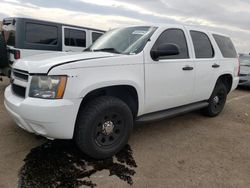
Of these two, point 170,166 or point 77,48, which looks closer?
point 170,166

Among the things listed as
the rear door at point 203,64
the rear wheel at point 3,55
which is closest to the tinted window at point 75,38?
the rear wheel at point 3,55

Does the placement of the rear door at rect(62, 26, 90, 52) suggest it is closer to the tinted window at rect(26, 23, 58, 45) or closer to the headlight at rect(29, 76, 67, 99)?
the tinted window at rect(26, 23, 58, 45)

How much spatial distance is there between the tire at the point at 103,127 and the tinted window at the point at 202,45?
2071mm

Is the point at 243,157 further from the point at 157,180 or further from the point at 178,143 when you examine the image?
the point at 157,180

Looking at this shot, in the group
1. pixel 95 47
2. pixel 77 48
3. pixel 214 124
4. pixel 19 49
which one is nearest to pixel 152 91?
pixel 95 47

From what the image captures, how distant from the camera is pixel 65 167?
3.36 metres

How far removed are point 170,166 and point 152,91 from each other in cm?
111

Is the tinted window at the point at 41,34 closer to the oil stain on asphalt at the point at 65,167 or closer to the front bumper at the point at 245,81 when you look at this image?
the oil stain on asphalt at the point at 65,167

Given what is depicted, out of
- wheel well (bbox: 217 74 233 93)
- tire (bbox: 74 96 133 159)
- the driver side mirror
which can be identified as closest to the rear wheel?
tire (bbox: 74 96 133 159)

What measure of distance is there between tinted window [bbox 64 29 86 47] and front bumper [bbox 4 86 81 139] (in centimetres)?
536

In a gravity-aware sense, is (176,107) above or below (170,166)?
above

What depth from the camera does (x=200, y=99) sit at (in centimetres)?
529

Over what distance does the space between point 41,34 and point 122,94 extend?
458 cm

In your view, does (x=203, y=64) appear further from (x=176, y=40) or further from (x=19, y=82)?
(x=19, y=82)
